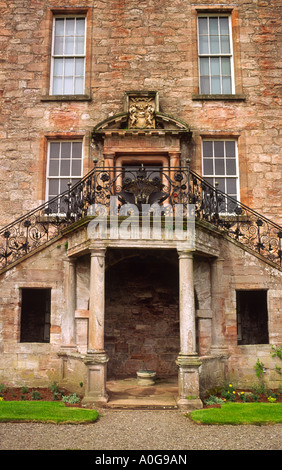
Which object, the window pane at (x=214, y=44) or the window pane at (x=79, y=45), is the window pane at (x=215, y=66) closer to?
the window pane at (x=214, y=44)

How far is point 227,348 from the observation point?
9906 mm

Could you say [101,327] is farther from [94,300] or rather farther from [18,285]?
[18,285]

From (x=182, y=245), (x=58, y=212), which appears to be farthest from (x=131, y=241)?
(x=58, y=212)

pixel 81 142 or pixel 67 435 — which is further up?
pixel 81 142

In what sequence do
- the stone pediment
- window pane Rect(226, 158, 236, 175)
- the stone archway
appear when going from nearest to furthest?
the stone archway
the stone pediment
window pane Rect(226, 158, 236, 175)

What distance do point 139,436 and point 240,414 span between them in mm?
2044

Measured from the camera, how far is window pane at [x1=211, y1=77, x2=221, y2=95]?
13.9 meters

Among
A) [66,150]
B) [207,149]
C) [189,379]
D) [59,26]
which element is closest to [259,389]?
[189,379]

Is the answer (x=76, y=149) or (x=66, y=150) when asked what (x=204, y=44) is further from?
(x=66, y=150)

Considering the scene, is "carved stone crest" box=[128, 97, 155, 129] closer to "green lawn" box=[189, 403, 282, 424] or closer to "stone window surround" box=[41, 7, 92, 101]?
"stone window surround" box=[41, 7, 92, 101]

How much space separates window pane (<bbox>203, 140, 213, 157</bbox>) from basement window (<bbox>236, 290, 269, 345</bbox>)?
4343 millimetres

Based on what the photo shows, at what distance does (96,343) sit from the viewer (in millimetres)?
8461

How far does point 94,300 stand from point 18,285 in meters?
2.70

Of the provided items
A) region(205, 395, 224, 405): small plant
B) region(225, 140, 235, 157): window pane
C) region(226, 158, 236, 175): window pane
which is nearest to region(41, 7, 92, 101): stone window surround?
region(225, 140, 235, 157): window pane
